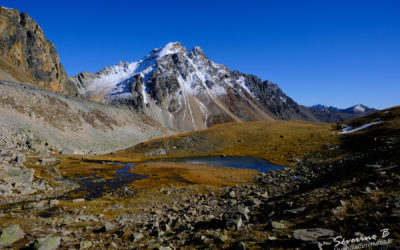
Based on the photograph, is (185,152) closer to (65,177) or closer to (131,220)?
(65,177)

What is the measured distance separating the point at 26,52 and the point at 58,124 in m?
128

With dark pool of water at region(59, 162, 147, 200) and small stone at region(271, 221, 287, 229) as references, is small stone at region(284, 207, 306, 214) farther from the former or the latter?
dark pool of water at region(59, 162, 147, 200)

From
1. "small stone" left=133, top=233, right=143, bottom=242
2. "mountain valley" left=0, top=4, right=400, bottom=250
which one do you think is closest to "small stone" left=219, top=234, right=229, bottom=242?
"mountain valley" left=0, top=4, right=400, bottom=250

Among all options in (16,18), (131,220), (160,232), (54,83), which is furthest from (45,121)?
(16,18)

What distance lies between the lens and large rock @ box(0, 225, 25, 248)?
43.3 feet

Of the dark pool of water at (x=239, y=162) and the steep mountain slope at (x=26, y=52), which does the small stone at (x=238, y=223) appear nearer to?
the dark pool of water at (x=239, y=162)

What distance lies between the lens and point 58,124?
91500mm

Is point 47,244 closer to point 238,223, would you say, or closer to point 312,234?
point 238,223

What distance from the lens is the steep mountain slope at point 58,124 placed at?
67.4 m

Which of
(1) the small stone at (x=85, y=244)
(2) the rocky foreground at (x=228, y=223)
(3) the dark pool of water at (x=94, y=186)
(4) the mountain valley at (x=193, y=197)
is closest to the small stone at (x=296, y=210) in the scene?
(2) the rocky foreground at (x=228, y=223)

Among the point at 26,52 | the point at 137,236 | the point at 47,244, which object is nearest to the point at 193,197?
the point at 137,236

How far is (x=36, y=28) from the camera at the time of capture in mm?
181625

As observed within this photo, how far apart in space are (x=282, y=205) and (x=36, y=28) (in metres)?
246

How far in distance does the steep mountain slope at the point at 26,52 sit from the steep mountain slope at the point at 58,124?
64.4 meters
